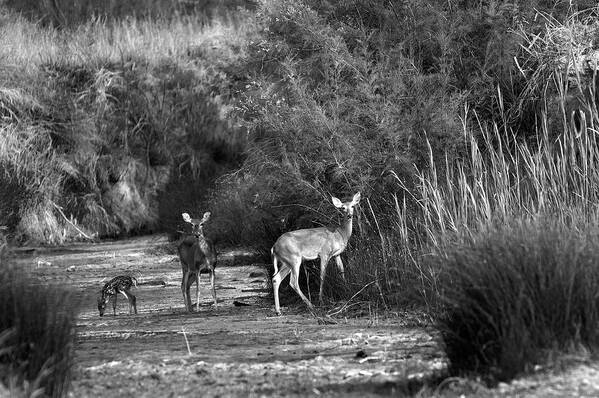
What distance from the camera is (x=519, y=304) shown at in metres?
7.52

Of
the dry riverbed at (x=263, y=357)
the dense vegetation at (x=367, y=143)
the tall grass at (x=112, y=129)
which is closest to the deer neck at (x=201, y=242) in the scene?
the dry riverbed at (x=263, y=357)

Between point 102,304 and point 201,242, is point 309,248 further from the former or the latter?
point 102,304

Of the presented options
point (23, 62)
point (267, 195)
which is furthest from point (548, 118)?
point (23, 62)

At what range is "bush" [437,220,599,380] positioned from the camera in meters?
7.51

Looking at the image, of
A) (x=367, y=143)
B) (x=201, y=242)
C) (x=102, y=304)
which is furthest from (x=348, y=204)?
(x=102, y=304)

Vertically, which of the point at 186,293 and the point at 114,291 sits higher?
the point at 114,291

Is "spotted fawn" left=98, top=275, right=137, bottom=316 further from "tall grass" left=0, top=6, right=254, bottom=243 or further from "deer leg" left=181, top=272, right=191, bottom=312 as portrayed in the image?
"tall grass" left=0, top=6, right=254, bottom=243

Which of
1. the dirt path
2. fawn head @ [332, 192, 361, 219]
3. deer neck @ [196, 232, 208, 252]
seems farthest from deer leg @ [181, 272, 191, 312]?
fawn head @ [332, 192, 361, 219]

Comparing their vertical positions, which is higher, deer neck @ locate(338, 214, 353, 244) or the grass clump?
deer neck @ locate(338, 214, 353, 244)

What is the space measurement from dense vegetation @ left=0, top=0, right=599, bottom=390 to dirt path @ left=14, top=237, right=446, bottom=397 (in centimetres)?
52

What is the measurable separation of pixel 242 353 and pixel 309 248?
4433 millimetres

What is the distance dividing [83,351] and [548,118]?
24.0 feet

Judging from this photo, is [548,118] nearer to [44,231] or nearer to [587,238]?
[587,238]

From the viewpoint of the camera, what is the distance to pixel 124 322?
531 inches
